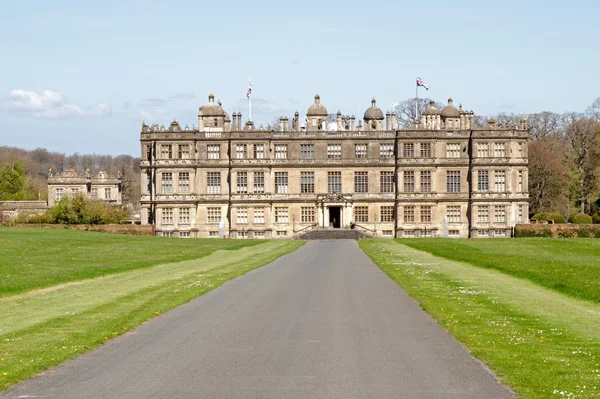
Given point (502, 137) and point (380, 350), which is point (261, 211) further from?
point (380, 350)

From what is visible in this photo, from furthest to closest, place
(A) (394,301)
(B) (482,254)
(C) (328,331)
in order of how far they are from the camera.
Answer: (B) (482,254), (A) (394,301), (C) (328,331)

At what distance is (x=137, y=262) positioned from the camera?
44.0 m

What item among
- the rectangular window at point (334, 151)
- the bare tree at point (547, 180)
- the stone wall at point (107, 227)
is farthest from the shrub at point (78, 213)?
the bare tree at point (547, 180)


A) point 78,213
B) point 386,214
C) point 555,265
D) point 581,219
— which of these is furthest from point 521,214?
point 555,265

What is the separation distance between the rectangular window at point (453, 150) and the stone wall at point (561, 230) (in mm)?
11183

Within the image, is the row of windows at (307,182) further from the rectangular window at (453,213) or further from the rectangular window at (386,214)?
the rectangular window at (386,214)

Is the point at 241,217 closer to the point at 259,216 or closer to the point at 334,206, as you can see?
the point at 259,216

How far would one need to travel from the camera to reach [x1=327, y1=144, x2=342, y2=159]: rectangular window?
309ft

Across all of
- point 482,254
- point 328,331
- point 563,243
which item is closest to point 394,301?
point 328,331

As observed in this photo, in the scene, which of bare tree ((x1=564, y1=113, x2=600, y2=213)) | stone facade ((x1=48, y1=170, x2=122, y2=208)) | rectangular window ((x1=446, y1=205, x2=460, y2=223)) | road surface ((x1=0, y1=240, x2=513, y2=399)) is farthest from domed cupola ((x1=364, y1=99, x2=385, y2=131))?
road surface ((x1=0, y1=240, x2=513, y2=399))

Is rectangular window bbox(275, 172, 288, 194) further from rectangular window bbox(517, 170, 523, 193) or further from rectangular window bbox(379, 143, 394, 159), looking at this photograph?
rectangular window bbox(517, 170, 523, 193)

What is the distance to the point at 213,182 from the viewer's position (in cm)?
9425

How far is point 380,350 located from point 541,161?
318 feet

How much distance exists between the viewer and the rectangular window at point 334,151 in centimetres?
9425
